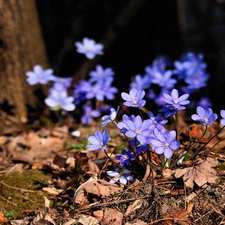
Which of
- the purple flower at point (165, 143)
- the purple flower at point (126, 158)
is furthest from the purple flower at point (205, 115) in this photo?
the purple flower at point (126, 158)

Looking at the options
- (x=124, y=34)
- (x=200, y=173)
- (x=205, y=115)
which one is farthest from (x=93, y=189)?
(x=124, y=34)

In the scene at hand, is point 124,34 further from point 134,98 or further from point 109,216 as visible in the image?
point 109,216

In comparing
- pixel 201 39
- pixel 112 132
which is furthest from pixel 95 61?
pixel 201 39

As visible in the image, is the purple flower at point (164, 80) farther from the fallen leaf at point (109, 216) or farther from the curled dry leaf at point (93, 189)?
the fallen leaf at point (109, 216)

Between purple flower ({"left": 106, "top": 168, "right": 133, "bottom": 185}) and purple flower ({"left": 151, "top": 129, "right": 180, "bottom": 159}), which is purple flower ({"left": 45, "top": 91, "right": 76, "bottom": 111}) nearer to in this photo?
purple flower ({"left": 106, "top": 168, "right": 133, "bottom": 185})

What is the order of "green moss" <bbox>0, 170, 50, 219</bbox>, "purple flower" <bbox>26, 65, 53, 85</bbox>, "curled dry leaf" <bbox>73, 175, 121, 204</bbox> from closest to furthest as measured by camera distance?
"curled dry leaf" <bbox>73, 175, 121, 204</bbox> → "green moss" <bbox>0, 170, 50, 219</bbox> → "purple flower" <bbox>26, 65, 53, 85</bbox>

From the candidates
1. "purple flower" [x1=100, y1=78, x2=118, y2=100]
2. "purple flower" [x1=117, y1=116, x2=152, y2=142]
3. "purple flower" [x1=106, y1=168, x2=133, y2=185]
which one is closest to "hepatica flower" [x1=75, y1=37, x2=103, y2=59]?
"purple flower" [x1=100, y1=78, x2=118, y2=100]
